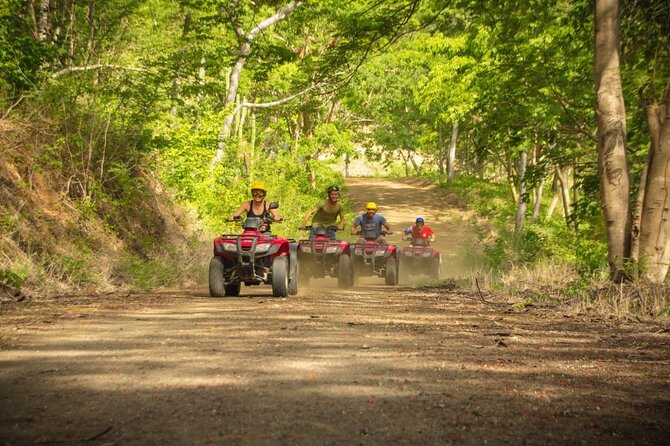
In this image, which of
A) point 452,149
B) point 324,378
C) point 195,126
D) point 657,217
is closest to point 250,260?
point 657,217

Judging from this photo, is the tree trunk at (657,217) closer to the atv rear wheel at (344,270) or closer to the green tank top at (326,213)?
the atv rear wheel at (344,270)

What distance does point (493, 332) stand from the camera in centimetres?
759

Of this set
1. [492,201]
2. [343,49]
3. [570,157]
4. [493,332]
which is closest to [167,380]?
[493,332]

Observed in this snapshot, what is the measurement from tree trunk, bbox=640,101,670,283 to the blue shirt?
7.40m

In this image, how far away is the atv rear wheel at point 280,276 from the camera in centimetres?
1150

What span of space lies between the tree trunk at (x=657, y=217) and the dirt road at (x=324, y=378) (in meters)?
1.42

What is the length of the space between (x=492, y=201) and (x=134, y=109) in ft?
86.2

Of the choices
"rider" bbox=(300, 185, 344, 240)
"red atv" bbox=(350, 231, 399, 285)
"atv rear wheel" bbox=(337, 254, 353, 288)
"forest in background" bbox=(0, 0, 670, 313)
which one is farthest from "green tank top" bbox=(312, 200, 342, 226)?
"forest in background" bbox=(0, 0, 670, 313)

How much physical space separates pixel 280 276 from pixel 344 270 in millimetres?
3273

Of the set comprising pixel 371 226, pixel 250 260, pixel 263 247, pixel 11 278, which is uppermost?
pixel 371 226

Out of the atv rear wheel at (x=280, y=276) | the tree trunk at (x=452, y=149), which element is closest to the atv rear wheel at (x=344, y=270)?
the atv rear wheel at (x=280, y=276)

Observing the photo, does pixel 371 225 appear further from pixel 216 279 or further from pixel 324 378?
pixel 324 378

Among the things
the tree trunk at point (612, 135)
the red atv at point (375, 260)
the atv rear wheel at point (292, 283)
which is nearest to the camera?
the tree trunk at point (612, 135)

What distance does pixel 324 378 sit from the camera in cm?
506
